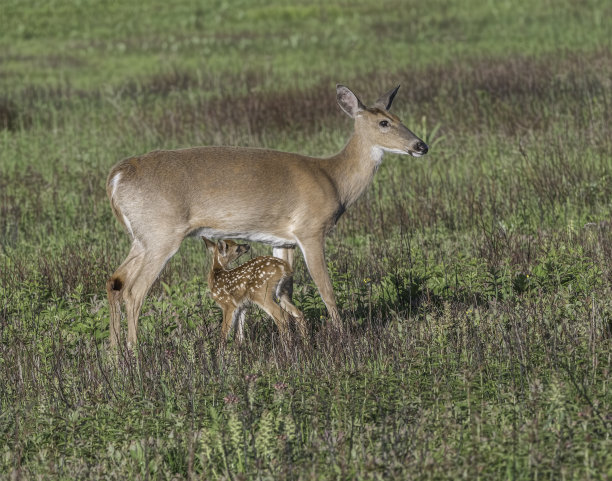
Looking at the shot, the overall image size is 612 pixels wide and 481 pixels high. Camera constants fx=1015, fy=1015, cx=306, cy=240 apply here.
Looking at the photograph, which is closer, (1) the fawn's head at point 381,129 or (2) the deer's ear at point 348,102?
(1) the fawn's head at point 381,129

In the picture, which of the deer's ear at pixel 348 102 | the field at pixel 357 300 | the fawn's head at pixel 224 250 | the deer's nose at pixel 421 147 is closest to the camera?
the field at pixel 357 300

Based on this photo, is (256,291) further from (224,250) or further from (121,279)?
(121,279)

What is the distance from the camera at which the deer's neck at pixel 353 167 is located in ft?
24.8

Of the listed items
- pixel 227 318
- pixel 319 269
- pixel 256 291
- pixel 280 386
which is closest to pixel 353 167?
pixel 319 269

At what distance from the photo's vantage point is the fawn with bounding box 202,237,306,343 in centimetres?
666

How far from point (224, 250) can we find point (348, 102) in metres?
1.57

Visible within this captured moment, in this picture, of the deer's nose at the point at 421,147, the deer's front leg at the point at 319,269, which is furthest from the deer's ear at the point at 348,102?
the deer's front leg at the point at 319,269

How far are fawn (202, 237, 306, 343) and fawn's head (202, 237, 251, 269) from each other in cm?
46

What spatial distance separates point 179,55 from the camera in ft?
84.4

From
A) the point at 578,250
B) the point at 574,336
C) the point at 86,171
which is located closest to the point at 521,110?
the point at 86,171

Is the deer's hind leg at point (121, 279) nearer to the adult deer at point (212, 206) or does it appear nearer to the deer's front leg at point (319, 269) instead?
the adult deer at point (212, 206)

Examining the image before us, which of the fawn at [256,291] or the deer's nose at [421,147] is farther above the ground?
the deer's nose at [421,147]

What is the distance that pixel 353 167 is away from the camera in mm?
7668

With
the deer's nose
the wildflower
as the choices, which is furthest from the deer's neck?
the wildflower
